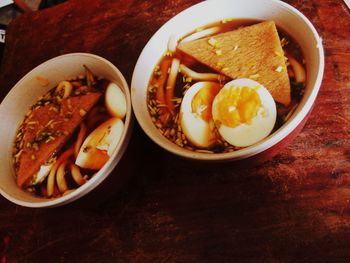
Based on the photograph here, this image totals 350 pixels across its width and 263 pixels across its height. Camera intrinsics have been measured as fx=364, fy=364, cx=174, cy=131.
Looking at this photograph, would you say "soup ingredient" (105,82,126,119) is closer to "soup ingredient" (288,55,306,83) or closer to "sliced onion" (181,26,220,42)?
"sliced onion" (181,26,220,42)

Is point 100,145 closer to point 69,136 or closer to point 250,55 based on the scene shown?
point 69,136

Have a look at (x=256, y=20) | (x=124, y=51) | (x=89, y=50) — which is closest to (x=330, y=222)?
(x=256, y=20)

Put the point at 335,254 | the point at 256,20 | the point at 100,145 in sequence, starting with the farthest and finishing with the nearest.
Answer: the point at 256,20 < the point at 100,145 < the point at 335,254

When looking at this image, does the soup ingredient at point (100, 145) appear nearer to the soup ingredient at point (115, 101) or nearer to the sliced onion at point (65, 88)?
the soup ingredient at point (115, 101)

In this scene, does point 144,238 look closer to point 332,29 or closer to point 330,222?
point 330,222

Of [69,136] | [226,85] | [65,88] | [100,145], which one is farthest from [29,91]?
[226,85]

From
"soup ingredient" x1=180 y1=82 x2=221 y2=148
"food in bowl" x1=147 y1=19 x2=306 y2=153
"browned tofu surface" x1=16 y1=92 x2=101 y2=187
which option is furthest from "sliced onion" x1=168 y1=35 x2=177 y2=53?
"browned tofu surface" x1=16 y1=92 x2=101 y2=187
